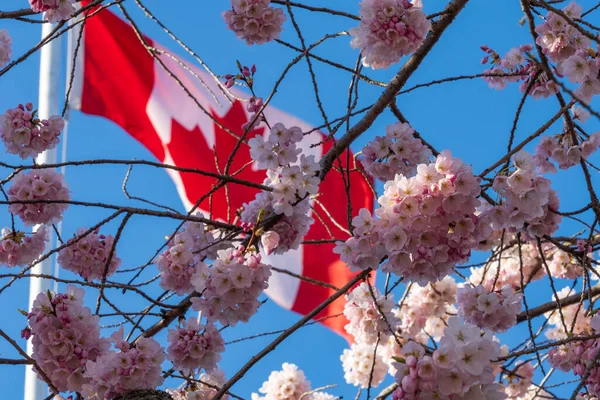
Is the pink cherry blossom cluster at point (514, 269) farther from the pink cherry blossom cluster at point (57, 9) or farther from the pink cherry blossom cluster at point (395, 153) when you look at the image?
the pink cherry blossom cluster at point (57, 9)

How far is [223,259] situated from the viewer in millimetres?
1673

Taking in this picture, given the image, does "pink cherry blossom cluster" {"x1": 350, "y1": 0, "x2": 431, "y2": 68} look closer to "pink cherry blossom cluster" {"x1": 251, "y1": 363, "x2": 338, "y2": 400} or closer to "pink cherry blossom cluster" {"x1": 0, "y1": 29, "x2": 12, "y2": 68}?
"pink cherry blossom cluster" {"x1": 0, "y1": 29, "x2": 12, "y2": 68}

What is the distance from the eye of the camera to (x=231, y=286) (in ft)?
5.48

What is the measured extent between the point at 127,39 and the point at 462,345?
5270 mm

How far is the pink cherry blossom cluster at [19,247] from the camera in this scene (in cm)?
225

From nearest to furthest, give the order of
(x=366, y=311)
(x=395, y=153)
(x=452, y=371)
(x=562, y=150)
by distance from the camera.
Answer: (x=452, y=371)
(x=395, y=153)
(x=562, y=150)
(x=366, y=311)

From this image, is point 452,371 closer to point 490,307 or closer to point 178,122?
point 490,307

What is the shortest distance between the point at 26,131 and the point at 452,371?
1483 mm

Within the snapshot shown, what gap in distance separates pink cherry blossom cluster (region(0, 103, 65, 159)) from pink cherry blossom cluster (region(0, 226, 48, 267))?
0.81 ft

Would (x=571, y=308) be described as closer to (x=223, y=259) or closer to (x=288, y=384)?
(x=288, y=384)

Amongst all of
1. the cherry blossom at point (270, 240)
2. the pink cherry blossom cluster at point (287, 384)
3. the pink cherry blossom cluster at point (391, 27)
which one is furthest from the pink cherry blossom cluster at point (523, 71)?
the pink cherry blossom cluster at point (287, 384)

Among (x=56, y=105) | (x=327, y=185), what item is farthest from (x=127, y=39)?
(x=327, y=185)

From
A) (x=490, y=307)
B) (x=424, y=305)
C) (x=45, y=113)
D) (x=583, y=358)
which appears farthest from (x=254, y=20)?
(x=45, y=113)

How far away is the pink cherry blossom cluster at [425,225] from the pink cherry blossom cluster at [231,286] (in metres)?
0.23
